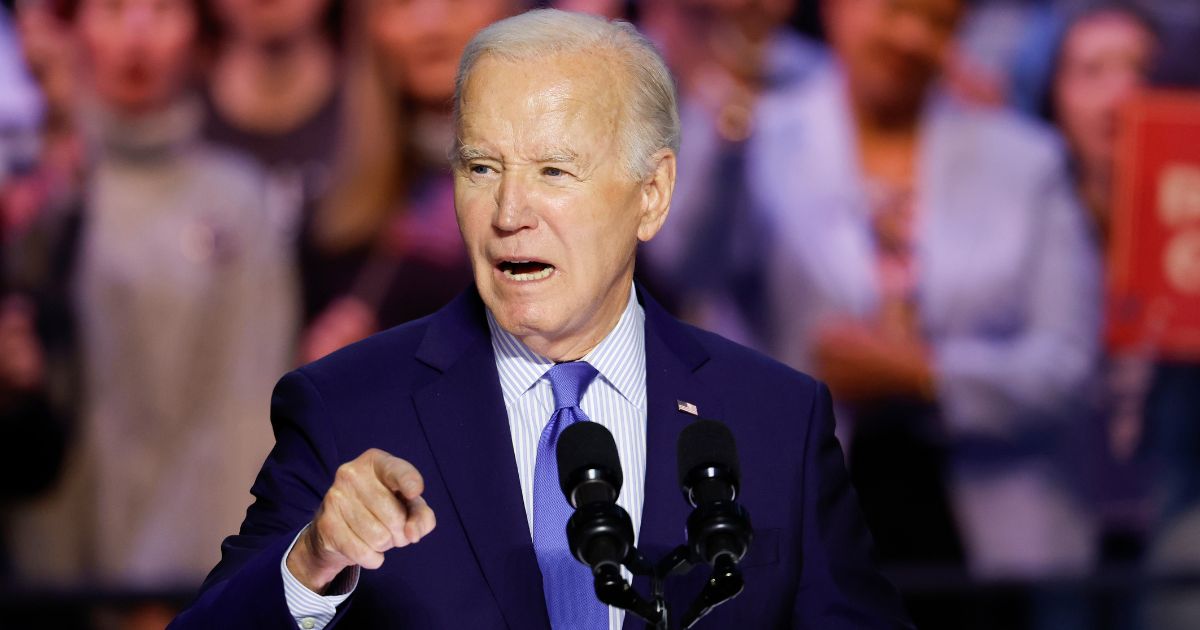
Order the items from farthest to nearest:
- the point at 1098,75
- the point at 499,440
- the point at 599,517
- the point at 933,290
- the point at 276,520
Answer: the point at 1098,75, the point at 933,290, the point at 499,440, the point at 276,520, the point at 599,517

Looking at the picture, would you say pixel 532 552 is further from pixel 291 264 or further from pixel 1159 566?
pixel 1159 566

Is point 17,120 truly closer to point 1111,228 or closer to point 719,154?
point 719,154

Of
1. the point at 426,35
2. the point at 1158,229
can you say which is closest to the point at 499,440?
the point at 426,35

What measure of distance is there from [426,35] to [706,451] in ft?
10.3

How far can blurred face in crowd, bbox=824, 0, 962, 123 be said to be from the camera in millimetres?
4453

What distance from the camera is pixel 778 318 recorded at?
174 inches

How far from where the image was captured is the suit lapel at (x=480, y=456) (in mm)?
1745

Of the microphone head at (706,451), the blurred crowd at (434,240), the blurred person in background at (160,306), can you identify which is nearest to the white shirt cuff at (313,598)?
the microphone head at (706,451)

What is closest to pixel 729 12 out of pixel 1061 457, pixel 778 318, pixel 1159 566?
pixel 778 318

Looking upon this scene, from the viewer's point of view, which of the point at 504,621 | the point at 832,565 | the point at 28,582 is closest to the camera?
the point at 504,621

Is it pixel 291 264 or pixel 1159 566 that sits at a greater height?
pixel 291 264

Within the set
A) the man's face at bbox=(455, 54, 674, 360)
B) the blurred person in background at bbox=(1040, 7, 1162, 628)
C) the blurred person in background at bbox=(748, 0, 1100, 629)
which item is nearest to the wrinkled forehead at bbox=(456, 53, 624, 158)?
the man's face at bbox=(455, 54, 674, 360)

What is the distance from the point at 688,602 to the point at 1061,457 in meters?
3.09

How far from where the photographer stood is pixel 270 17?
14.3 feet
